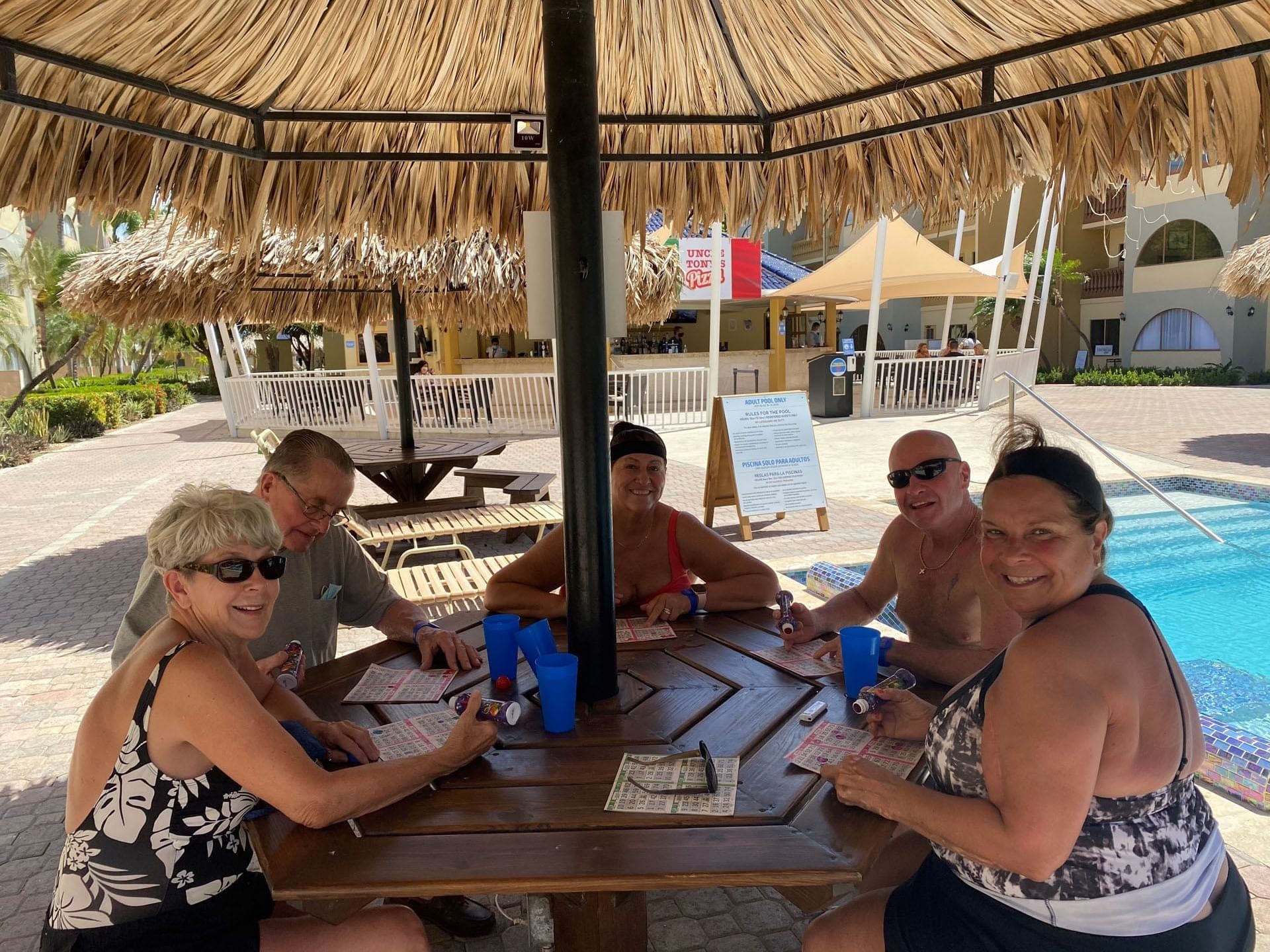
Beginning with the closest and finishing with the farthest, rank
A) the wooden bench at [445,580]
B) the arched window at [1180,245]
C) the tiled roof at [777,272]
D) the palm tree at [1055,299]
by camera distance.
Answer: the wooden bench at [445,580] < the tiled roof at [777,272] < the arched window at [1180,245] < the palm tree at [1055,299]

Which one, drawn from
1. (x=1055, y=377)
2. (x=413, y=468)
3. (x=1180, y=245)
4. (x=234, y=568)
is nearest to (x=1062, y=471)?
(x=234, y=568)

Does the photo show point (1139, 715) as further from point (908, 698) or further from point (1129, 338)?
point (1129, 338)

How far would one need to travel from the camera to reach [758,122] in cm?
345

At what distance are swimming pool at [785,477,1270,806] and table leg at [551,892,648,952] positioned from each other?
13.3 feet

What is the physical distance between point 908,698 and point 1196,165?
6.50 feet

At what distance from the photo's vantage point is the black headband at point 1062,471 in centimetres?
154

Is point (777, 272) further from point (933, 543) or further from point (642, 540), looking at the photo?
point (933, 543)

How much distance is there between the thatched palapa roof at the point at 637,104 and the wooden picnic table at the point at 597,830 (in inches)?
75.0

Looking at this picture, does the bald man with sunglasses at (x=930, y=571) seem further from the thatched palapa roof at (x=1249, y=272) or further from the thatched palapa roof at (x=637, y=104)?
the thatched palapa roof at (x=1249, y=272)

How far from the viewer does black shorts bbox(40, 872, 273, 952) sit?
5.13 feet

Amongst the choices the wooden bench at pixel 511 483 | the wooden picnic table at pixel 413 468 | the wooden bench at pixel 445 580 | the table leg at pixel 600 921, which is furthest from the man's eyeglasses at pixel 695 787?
the wooden picnic table at pixel 413 468

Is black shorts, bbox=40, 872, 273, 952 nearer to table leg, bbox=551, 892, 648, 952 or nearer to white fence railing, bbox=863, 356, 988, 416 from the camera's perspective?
table leg, bbox=551, 892, 648, 952

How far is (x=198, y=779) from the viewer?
5.19ft

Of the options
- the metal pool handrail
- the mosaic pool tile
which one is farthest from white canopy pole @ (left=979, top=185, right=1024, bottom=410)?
the mosaic pool tile
